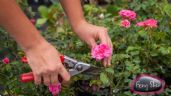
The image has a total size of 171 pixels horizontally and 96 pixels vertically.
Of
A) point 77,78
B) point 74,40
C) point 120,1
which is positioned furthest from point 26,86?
point 120,1

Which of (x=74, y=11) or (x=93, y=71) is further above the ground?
(x=74, y=11)

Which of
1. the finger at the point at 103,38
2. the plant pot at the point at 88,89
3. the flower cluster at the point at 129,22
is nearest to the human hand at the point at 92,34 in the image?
the finger at the point at 103,38

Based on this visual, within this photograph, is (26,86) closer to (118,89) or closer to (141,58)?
(118,89)

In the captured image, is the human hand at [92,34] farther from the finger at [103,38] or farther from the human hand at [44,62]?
the human hand at [44,62]

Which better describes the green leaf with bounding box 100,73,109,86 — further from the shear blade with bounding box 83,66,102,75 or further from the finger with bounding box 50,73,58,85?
the finger with bounding box 50,73,58,85

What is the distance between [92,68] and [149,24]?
0.53 meters

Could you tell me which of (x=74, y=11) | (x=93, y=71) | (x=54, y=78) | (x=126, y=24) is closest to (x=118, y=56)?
(x=93, y=71)

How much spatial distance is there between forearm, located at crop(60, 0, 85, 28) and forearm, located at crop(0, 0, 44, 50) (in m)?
0.37

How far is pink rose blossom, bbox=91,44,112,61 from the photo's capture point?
1804 mm

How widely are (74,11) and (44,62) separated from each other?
0.42 metres

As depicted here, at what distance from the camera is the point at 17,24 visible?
1488mm

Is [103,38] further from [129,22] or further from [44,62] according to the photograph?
[129,22]

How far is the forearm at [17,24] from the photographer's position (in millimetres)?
1472

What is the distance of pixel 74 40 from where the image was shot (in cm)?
269
